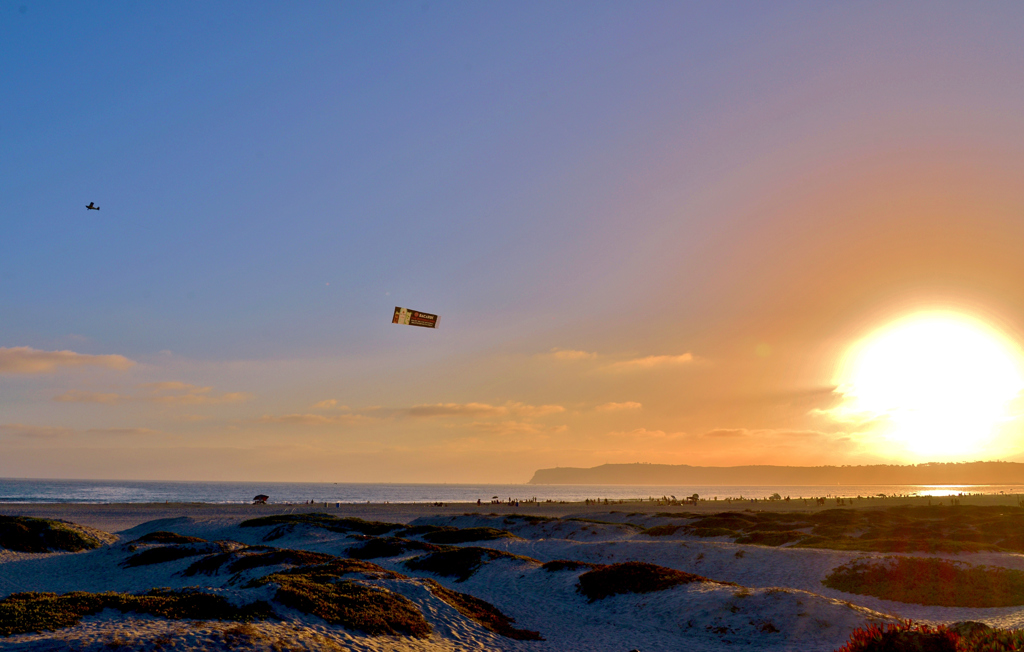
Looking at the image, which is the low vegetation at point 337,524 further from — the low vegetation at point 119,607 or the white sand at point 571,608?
the low vegetation at point 119,607

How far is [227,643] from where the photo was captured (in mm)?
14141

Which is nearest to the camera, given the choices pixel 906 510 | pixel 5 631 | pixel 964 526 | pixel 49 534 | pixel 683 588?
pixel 5 631

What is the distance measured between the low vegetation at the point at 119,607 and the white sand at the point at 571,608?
0.61 m

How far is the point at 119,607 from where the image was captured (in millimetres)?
16625

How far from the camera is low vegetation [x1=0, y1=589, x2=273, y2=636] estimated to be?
14.7 metres

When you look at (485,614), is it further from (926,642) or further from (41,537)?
(41,537)

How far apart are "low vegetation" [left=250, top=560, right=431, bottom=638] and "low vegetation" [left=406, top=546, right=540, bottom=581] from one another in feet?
32.7

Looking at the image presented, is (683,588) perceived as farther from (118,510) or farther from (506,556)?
(118,510)

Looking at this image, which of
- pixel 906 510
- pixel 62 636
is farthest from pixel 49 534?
pixel 906 510

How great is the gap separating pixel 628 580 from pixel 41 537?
136 feet

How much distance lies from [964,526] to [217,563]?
54311 mm

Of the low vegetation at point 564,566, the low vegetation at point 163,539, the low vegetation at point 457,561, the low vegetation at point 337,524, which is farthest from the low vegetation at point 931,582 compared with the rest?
the low vegetation at point 163,539

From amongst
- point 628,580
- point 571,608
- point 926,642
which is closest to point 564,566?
point 628,580

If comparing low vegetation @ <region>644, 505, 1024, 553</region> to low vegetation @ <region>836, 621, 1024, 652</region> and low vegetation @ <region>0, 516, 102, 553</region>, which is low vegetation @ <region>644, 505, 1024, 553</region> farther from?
low vegetation @ <region>0, 516, 102, 553</region>
